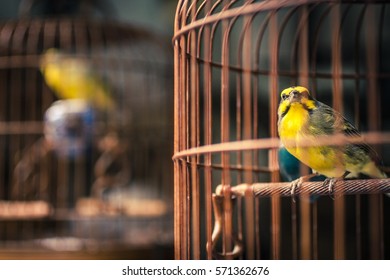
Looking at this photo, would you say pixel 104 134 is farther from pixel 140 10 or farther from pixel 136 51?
pixel 140 10

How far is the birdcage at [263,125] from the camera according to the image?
6.07ft

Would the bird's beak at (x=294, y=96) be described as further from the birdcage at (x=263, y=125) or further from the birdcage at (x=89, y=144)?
the birdcage at (x=89, y=144)

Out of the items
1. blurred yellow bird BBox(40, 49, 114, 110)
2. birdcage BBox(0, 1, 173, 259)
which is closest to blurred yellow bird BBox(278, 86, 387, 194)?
birdcage BBox(0, 1, 173, 259)

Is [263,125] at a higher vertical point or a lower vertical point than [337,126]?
higher

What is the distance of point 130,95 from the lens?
4332mm

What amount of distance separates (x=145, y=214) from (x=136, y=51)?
3.89ft

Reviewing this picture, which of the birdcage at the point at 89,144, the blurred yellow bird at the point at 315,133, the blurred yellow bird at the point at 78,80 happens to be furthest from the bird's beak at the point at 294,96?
the blurred yellow bird at the point at 78,80

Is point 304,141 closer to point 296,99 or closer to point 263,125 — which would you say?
point 296,99

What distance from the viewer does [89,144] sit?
3826 mm

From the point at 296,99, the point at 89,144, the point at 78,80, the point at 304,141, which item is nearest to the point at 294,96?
the point at 296,99

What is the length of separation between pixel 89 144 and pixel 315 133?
6.70 ft

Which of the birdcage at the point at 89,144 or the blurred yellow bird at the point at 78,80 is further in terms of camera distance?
the blurred yellow bird at the point at 78,80
